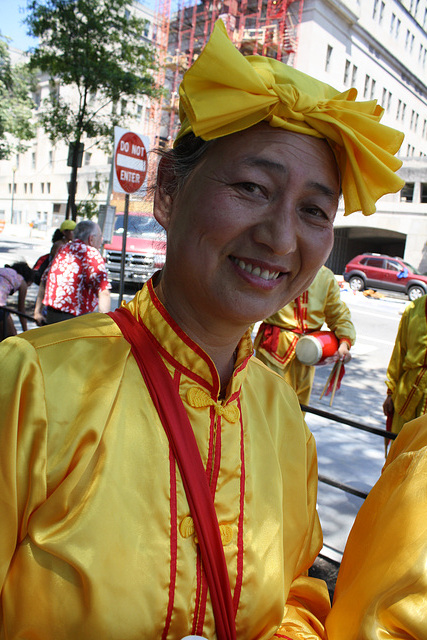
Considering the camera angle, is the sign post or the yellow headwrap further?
the sign post

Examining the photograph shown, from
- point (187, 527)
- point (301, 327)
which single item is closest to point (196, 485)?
point (187, 527)

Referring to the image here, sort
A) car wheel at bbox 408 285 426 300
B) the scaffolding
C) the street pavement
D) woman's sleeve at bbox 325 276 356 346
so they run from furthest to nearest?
the scaffolding
car wheel at bbox 408 285 426 300
woman's sleeve at bbox 325 276 356 346
the street pavement

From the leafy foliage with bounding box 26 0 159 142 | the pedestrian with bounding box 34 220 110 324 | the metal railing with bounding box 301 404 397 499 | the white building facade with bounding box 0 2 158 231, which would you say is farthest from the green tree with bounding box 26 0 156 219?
the white building facade with bounding box 0 2 158 231

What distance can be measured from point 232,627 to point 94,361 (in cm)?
62

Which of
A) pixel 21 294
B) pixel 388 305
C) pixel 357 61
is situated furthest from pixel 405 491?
pixel 357 61

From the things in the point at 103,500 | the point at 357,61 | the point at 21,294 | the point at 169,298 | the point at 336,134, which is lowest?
the point at 21,294

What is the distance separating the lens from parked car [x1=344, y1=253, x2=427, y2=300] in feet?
72.1

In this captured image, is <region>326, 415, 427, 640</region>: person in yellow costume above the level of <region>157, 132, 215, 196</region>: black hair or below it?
below

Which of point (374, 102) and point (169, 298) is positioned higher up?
point (374, 102)

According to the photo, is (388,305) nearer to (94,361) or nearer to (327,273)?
(327,273)

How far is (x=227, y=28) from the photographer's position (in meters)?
30.4

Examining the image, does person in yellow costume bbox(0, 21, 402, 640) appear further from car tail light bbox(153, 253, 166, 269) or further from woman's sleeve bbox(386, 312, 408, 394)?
woman's sleeve bbox(386, 312, 408, 394)

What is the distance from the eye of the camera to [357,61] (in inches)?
1524

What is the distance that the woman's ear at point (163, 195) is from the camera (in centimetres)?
134
